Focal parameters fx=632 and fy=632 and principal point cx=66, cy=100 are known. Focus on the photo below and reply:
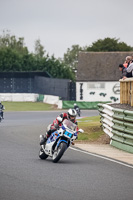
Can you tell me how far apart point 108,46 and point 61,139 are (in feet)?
333

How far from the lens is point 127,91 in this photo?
21.3 m

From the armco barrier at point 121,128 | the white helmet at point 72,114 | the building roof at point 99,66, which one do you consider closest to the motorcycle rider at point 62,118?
the white helmet at point 72,114

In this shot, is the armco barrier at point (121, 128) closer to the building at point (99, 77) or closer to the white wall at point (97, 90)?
the building at point (99, 77)

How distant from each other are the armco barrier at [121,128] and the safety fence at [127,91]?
83 cm

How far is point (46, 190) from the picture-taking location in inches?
398

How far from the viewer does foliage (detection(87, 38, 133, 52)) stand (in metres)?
115

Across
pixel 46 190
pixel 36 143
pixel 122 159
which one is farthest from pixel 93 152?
pixel 46 190

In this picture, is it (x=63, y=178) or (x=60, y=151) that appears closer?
(x=63, y=178)

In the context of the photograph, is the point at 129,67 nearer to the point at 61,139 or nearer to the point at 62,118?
the point at 62,118

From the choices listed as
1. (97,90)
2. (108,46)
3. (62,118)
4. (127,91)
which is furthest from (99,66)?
(62,118)

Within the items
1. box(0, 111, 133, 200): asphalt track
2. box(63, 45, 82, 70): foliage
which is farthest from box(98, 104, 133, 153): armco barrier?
box(63, 45, 82, 70): foliage

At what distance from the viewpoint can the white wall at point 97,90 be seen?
250 feet

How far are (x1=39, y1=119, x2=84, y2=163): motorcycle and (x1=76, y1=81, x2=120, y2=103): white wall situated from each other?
60.9 meters

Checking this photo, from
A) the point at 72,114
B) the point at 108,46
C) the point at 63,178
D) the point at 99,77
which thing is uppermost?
the point at 108,46
